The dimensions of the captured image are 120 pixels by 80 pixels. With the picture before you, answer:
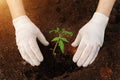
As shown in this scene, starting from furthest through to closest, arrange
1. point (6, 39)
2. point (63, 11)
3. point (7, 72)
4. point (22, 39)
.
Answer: point (63, 11) → point (6, 39) → point (7, 72) → point (22, 39)

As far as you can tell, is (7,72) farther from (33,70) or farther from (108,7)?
(108,7)

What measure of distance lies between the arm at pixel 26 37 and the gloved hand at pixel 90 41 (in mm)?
298

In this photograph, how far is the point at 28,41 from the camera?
2.21m

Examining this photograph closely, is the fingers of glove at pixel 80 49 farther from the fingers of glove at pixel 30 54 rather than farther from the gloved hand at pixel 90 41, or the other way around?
the fingers of glove at pixel 30 54

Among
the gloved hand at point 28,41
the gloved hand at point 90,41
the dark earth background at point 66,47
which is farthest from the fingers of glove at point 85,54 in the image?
the gloved hand at point 28,41

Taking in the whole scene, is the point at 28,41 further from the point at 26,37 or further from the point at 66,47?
the point at 66,47

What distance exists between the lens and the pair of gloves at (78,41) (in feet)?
7.25

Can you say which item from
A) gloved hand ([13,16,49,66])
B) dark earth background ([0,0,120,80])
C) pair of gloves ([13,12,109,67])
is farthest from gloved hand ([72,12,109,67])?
gloved hand ([13,16,49,66])

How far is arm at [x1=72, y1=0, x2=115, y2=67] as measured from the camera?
2216 millimetres

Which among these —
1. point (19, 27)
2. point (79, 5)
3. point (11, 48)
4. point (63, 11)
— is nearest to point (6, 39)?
point (11, 48)

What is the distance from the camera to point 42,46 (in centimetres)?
251

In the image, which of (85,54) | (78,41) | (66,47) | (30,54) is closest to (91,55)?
(85,54)

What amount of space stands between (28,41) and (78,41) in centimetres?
40

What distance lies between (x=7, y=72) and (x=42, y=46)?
371 millimetres
